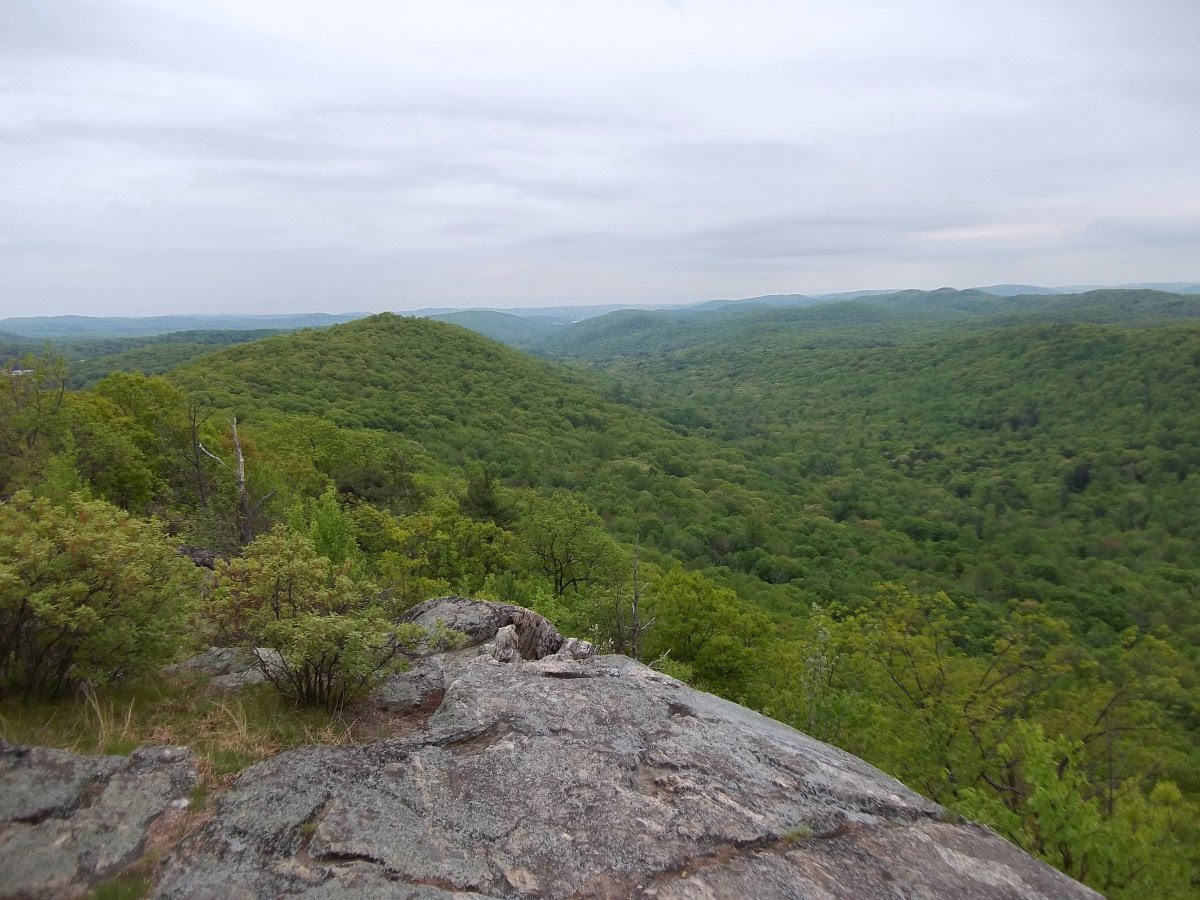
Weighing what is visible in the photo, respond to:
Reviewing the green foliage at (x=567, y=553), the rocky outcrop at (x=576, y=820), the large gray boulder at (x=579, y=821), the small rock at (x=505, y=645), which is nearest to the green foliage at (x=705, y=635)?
the green foliage at (x=567, y=553)

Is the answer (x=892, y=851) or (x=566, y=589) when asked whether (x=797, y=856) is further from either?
(x=566, y=589)

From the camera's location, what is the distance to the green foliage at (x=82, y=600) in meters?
6.65

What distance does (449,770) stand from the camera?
6824 mm

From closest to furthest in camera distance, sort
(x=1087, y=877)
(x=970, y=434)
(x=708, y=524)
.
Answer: (x=1087, y=877) → (x=708, y=524) → (x=970, y=434)

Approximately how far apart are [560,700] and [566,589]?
2069cm

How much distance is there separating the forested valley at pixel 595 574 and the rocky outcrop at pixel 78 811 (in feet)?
2.01

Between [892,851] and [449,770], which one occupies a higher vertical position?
[449,770]

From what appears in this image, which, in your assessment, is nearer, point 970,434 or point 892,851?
point 892,851

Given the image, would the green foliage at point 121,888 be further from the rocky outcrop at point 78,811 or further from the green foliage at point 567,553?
the green foliage at point 567,553

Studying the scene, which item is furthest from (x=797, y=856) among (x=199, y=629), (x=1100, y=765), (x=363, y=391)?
(x=363, y=391)

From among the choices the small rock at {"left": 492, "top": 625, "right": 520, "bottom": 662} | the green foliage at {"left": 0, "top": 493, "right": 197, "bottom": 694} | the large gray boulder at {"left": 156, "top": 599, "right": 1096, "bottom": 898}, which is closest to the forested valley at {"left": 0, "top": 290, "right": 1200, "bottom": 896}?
the green foliage at {"left": 0, "top": 493, "right": 197, "bottom": 694}

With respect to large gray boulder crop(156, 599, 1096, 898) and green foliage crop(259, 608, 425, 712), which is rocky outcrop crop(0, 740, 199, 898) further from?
green foliage crop(259, 608, 425, 712)

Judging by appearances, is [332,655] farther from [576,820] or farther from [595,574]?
[595,574]

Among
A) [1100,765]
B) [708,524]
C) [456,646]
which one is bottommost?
[708,524]
